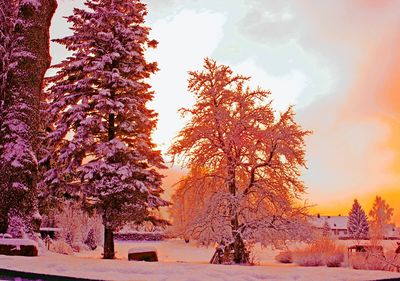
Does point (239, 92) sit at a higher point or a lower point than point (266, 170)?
higher

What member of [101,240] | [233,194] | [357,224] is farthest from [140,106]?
[357,224]

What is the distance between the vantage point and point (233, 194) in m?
19.4

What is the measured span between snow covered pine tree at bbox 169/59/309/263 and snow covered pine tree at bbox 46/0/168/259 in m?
3.04

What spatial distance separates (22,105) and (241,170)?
882 centimetres

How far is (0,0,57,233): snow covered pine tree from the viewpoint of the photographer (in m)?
13.8

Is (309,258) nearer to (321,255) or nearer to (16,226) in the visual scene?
(321,255)

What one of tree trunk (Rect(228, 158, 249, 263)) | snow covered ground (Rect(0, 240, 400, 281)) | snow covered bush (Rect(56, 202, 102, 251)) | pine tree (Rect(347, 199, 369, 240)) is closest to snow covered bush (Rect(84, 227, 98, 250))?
snow covered bush (Rect(56, 202, 102, 251))

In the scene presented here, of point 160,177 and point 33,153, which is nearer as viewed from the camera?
point 33,153

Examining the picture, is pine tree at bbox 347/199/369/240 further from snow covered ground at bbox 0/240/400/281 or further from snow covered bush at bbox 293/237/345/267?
snow covered ground at bbox 0/240/400/281

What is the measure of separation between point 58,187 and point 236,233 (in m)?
8.99

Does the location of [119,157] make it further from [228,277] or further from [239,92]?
[228,277]

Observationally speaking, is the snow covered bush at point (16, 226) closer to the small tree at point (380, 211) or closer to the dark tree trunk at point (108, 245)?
the dark tree trunk at point (108, 245)

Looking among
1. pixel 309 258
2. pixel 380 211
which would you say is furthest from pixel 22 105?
pixel 380 211

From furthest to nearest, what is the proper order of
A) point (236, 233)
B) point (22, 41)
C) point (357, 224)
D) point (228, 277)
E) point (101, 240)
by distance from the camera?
point (357, 224) → point (101, 240) → point (236, 233) → point (22, 41) → point (228, 277)
